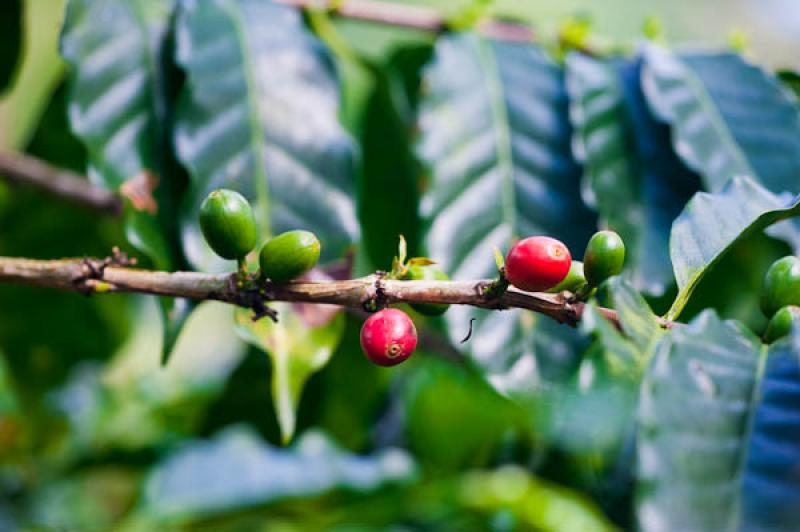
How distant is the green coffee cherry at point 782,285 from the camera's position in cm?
60

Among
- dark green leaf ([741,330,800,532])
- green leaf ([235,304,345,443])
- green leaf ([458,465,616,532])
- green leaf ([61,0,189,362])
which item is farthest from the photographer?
green leaf ([458,465,616,532])

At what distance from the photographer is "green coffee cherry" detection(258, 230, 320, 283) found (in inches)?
24.1

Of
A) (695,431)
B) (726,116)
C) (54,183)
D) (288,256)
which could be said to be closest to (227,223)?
(288,256)

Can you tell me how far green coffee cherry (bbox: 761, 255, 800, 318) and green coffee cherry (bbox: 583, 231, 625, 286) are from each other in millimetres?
124

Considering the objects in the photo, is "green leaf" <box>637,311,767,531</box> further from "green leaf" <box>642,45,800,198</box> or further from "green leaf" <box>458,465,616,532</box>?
"green leaf" <box>458,465,616,532</box>

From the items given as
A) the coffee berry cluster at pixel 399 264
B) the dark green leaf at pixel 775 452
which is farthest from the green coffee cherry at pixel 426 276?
the dark green leaf at pixel 775 452

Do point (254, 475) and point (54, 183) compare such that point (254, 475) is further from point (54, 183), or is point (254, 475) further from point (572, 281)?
point (572, 281)

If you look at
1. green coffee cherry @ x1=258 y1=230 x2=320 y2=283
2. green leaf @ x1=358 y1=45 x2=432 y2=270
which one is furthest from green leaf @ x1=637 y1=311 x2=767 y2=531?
green leaf @ x1=358 y1=45 x2=432 y2=270

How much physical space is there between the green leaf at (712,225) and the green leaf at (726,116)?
1.07ft

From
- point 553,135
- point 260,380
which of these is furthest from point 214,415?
point 553,135

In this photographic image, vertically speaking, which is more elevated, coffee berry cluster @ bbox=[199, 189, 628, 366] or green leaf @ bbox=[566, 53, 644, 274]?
green leaf @ bbox=[566, 53, 644, 274]

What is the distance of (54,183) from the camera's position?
4.61 feet

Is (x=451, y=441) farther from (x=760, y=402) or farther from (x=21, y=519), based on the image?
(x=760, y=402)

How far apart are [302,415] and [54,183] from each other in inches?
24.2
